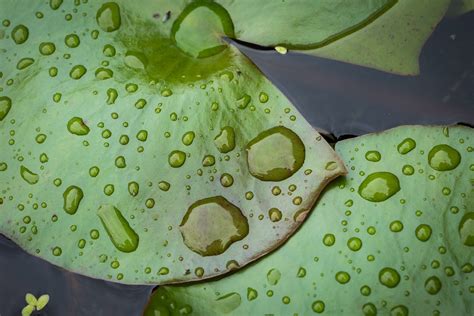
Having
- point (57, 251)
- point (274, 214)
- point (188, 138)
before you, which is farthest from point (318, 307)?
point (57, 251)

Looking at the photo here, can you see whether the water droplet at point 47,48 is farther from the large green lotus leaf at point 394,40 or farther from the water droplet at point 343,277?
the water droplet at point 343,277

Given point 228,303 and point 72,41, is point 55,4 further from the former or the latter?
point 228,303

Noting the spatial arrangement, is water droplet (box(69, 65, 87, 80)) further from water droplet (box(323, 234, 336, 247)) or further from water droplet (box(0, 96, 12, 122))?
water droplet (box(323, 234, 336, 247))

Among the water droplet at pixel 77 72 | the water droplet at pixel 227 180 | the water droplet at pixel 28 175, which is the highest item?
the water droplet at pixel 77 72

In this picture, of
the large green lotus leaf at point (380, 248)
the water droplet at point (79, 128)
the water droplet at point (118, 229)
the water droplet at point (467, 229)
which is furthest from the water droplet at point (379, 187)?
the water droplet at point (79, 128)

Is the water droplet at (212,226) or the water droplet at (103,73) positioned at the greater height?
the water droplet at (103,73)

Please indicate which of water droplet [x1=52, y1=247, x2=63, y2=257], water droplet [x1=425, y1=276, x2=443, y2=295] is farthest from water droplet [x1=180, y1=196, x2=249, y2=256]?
water droplet [x1=425, y1=276, x2=443, y2=295]

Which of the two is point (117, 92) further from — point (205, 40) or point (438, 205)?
point (438, 205)
